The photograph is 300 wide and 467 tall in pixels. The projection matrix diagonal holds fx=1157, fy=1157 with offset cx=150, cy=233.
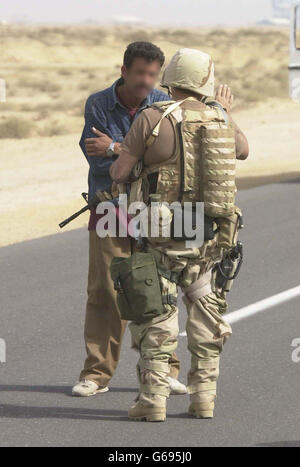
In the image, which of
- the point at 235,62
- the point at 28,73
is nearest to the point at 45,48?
the point at 235,62

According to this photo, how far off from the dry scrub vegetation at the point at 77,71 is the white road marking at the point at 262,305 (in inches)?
859

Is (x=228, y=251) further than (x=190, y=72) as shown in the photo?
Yes

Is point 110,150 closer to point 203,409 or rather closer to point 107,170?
point 107,170

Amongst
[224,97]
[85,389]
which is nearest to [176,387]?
[85,389]

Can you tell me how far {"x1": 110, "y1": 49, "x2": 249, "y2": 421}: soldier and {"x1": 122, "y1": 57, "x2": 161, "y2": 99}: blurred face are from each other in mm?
413

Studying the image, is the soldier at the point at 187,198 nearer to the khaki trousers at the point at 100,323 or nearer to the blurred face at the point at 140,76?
the blurred face at the point at 140,76

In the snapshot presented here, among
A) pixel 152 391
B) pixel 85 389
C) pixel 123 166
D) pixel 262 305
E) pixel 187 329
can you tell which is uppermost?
pixel 123 166

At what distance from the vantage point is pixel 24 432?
5848mm

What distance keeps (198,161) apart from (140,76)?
0.80m

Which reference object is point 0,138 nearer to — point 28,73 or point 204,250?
point 204,250

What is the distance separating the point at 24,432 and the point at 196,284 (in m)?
1.15

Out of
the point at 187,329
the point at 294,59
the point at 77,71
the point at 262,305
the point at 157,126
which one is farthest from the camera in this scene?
the point at 77,71

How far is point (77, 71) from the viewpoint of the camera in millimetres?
68875

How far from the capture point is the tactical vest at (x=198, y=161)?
18.7 feet
